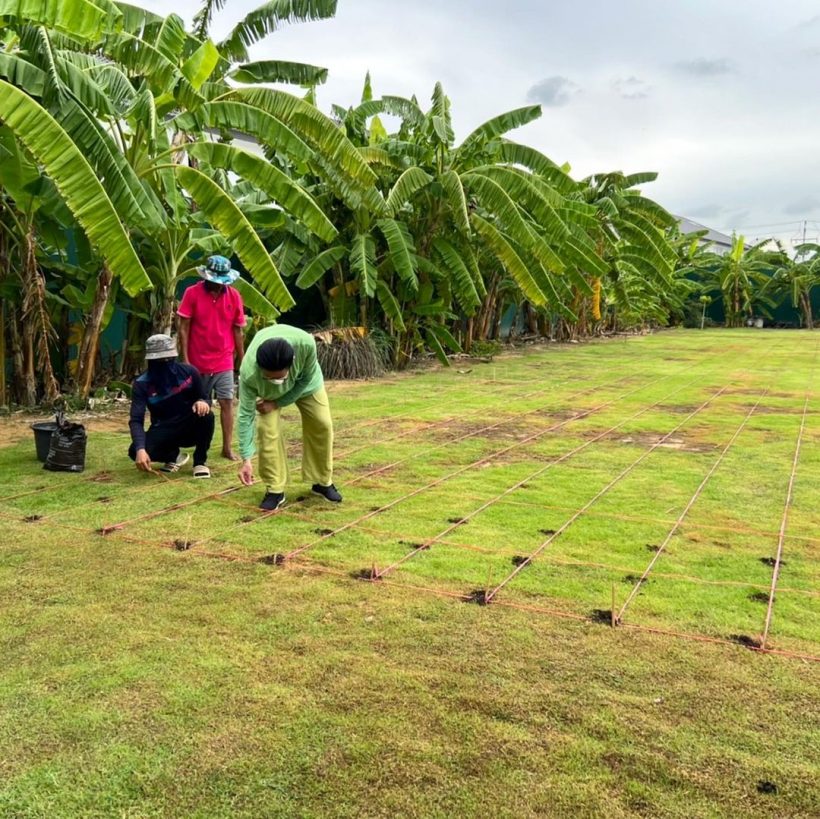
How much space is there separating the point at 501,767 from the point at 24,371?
639 cm

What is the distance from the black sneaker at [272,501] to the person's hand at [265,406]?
1.52 ft

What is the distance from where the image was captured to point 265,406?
13.2 feet

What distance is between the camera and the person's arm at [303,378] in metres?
4.02

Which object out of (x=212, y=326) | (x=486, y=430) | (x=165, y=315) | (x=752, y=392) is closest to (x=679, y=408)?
(x=752, y=392)

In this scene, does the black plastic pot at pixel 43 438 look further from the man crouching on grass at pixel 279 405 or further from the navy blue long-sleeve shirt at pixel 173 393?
the man crouching on grass at pixel 279 405

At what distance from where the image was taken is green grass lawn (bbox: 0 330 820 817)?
1860 mm

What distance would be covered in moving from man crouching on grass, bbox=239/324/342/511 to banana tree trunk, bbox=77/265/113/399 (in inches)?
123

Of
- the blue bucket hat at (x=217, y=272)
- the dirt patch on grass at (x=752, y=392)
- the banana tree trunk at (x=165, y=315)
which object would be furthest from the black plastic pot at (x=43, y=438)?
the dirt patch on grass at (x=752, y=392)

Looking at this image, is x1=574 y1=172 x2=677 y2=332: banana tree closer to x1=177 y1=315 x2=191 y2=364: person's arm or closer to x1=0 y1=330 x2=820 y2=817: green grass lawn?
x1=177 y1=315 x2=191 y2=364: person's arm

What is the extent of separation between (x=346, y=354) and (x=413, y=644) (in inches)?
312

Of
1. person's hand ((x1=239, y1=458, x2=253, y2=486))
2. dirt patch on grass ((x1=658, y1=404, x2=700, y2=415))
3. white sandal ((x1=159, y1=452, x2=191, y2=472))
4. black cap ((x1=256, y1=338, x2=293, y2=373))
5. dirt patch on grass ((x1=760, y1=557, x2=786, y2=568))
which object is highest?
black cap ((x1=256, y1=338, x2=293, y2=373))

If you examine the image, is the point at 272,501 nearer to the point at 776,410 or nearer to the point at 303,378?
the point at 303,378

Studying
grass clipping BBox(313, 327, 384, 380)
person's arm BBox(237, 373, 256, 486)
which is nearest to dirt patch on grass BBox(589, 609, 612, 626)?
person's arm BBox(237, 373, 256, 486)

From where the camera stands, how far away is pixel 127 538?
3596 millimetres
